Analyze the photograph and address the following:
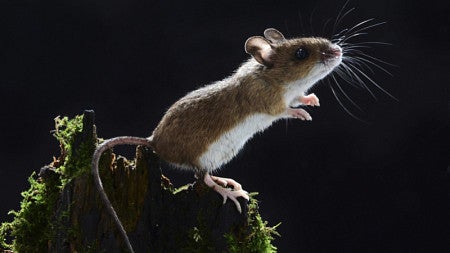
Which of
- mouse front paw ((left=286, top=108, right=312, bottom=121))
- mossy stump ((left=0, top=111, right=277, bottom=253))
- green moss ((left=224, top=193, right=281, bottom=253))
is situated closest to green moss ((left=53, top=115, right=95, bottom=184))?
mossy stump ((left=0, top=111, right=277, bottom=253))

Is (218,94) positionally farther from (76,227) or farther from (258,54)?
(76,227)

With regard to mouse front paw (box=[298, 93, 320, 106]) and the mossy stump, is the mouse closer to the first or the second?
mouse front paw (box=[298, 93, 320, 106])

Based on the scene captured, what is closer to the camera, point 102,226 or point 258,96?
point 102,226

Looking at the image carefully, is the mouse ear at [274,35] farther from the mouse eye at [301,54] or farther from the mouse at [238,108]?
the mouse eye at [301,54]

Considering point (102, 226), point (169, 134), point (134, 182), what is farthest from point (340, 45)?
point (102, 226)

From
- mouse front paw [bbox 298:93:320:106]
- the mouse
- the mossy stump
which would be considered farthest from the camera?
mouse front paw [bbox 298:93:320:106]

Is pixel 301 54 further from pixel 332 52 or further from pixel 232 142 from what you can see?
pixel 232 142
